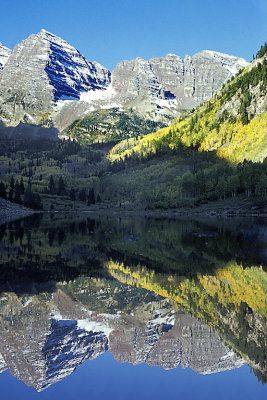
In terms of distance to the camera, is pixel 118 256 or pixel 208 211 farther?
pixel 208 211

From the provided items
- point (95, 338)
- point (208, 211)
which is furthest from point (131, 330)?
point (208, 211)

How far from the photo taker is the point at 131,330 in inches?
790

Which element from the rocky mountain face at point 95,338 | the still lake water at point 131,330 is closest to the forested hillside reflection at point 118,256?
the still lake water at point 131,330

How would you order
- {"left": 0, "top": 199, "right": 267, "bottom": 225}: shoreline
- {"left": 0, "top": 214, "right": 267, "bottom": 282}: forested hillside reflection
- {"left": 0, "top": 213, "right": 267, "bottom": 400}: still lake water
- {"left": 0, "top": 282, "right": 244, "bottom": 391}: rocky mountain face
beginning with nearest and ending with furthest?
{"left": 0, "top": 213, "right": 267, "bottom": 400}: still lake water
{"left": 0, "top": 282, "right": 244, "bottom": 391}: rocky mountain face
{"left": 0, "top": 214, "right": 267, "bottom": 282}: forested hillside reflection
{"left": 0, "top": 199, "right": 267, "bottom": 225}: shoreline

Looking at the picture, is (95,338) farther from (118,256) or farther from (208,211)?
(208,211)

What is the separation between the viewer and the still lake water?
14.5 meters

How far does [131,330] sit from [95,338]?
2233 mm

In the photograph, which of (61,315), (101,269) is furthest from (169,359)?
(101,269)

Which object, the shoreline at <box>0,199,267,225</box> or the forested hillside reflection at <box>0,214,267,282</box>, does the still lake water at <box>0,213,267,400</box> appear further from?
the shoreline at <box>0,199,267,225</box>

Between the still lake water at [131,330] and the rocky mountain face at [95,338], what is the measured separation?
0.05 metres

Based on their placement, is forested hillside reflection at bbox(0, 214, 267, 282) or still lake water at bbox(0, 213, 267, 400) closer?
still lake water at bbox(0, 213, 267, 400)

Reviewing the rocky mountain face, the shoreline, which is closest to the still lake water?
the rocky mountain face

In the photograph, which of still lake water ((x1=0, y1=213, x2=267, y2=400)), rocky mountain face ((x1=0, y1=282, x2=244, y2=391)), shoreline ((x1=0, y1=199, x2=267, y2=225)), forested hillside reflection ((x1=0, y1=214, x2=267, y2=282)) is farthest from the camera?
shoreline ((x1=0, y1=199, x2=267, y2=225))

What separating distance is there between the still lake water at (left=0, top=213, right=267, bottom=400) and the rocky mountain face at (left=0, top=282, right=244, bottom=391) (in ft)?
0.16
